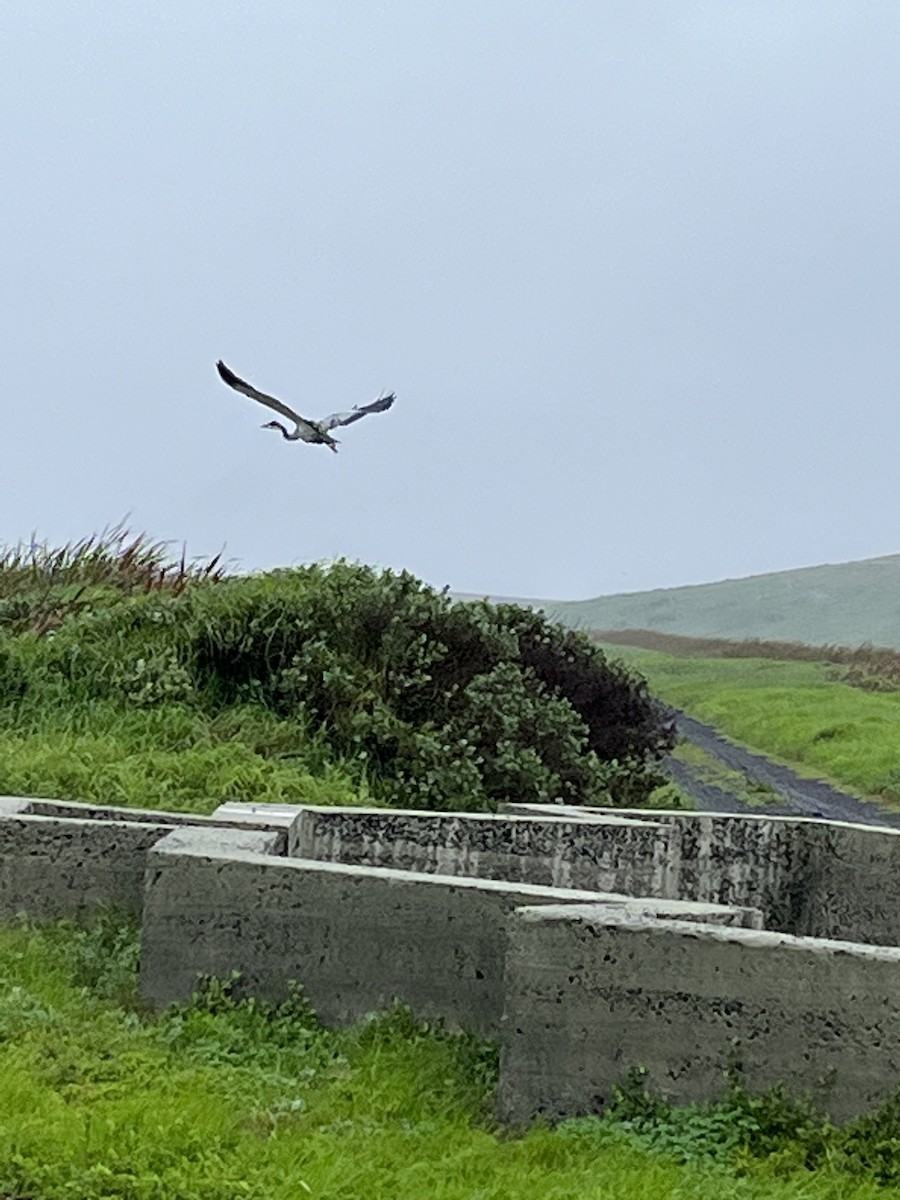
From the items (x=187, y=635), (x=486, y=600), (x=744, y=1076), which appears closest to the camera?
(x=744, y=1076)

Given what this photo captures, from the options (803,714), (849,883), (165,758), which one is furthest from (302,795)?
(803,714)

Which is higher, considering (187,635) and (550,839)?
(187,635)

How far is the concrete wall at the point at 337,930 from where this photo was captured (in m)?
6.02

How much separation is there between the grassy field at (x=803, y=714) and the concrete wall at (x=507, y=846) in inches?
360

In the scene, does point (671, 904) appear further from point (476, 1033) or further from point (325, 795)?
point (325, 795)

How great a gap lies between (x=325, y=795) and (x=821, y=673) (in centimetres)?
3232

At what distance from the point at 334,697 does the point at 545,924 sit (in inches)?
316

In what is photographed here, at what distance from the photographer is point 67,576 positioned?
19.1 metres

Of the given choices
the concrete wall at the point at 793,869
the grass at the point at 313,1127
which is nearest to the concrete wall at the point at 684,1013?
the grass at the point at 313,1127

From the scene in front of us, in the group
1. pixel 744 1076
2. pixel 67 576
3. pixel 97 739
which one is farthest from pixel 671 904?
pixel 67 576

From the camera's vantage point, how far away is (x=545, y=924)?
18.1 ft

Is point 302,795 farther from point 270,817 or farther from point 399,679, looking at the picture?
point 270,817

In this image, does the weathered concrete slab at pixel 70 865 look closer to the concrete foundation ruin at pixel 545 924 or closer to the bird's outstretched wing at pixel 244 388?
the concrete foundation ruin at pixel 545 924

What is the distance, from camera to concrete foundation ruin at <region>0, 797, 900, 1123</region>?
5.20 metres
